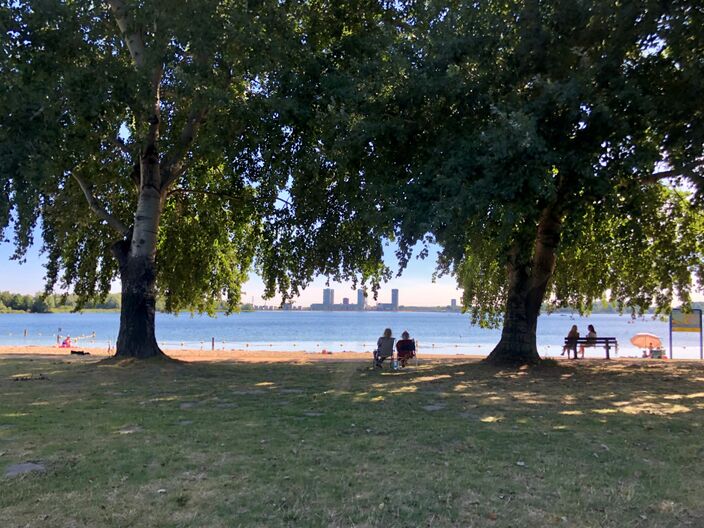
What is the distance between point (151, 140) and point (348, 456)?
433 inches

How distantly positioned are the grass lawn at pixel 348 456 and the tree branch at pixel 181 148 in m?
6.32

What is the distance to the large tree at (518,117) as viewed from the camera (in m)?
9.16

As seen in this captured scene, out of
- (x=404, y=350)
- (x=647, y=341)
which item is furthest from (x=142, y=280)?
(x=647, y=341)

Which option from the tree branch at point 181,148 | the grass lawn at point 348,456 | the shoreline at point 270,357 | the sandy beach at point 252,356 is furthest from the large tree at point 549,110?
the sandy beach at point 252,356

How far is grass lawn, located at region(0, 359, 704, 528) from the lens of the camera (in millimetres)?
3980

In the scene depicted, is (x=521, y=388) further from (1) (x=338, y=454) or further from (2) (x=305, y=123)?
(2) (x=305, y=123)

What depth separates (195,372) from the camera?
12305 millimetres

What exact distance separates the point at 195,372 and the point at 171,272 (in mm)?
6938

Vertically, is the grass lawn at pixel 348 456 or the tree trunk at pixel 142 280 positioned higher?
the tree trunk at pixel 142 280

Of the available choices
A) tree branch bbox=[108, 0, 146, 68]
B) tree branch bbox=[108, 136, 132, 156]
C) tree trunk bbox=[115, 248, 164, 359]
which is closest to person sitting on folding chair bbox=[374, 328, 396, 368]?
tree trunk bbox=[115, 248, 164, 359]

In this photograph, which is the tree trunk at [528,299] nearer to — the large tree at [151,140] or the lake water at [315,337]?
the large tree at [151,140]

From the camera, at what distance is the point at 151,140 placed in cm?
1388

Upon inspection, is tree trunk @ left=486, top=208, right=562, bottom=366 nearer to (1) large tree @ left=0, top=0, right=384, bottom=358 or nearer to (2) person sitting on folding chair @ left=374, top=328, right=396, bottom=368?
(2) person sitting on folding chair @ left=374, top=328, right=396, bottom=368

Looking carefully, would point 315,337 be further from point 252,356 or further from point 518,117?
point 518,117
